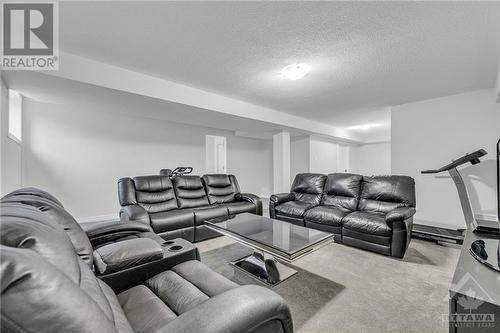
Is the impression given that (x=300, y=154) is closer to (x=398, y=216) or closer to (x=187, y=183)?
(x=187, y=183)

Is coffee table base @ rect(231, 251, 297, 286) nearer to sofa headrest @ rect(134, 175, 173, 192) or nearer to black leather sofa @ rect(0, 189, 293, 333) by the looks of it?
black leather sofa @ rect(0, 189, 293, 333)

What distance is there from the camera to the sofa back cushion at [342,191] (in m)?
3.40

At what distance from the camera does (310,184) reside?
397cm

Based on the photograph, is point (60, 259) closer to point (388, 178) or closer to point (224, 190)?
point (224, 190)

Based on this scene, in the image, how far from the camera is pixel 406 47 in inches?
87.7

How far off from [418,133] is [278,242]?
13.4ft

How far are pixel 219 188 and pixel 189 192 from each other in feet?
2.06

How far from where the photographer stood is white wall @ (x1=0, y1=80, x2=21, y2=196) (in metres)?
2.47

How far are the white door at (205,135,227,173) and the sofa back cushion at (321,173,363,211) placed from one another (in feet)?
11.5

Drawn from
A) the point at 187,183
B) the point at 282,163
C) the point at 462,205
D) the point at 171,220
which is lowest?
the point at 171,220

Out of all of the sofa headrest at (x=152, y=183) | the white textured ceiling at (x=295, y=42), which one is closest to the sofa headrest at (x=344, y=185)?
the white textured ceiling at (x=295, y=42)

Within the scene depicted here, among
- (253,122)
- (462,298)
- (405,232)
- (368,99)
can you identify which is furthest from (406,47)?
(253,122)

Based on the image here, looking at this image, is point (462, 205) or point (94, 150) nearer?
point (462, 205)

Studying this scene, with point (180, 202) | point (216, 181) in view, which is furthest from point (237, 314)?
point (216, 181)
